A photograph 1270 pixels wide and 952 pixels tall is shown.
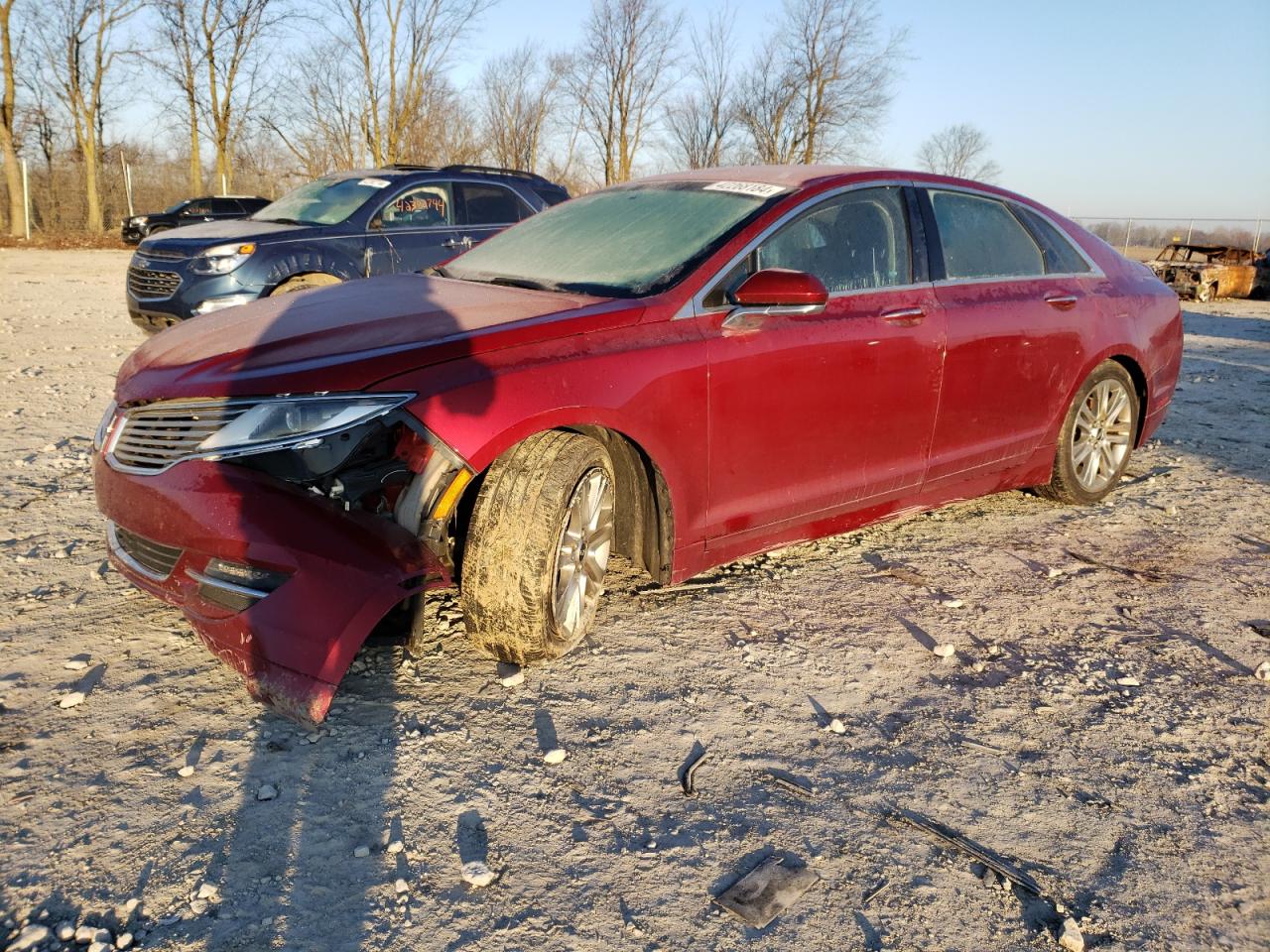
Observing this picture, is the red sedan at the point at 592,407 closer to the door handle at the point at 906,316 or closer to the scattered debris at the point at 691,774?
the door handle at the point at 906,316

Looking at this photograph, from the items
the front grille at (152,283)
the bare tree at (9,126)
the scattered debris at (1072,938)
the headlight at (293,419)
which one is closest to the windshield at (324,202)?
the front grille at (152,283)

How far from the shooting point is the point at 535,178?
9.43 m

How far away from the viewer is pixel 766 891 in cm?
215

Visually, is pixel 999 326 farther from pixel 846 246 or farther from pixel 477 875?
pixel 477 875

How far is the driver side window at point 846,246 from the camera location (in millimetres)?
3549

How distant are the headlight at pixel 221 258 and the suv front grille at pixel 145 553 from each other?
5.27 meters

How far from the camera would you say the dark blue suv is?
25.5 feet

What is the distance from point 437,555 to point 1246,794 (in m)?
2.35

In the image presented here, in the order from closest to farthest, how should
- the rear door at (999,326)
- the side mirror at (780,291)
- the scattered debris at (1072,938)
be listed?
1. the scattered debris at (1072,938)
2. the side mirror at (780,291)
3. the rear door at (999,326)

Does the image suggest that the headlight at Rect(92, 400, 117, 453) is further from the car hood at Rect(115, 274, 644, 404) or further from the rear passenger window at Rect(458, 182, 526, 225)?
the rear passenger window at Rect(458, 182, 526, 225)

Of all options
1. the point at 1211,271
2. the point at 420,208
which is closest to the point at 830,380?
the point at 420,208

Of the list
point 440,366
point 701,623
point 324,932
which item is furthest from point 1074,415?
point 324,932

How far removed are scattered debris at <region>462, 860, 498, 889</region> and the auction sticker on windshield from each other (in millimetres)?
2616

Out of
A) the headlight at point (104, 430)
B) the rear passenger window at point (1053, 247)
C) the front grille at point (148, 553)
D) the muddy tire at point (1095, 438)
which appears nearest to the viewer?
the front grille at point (148, 553)
